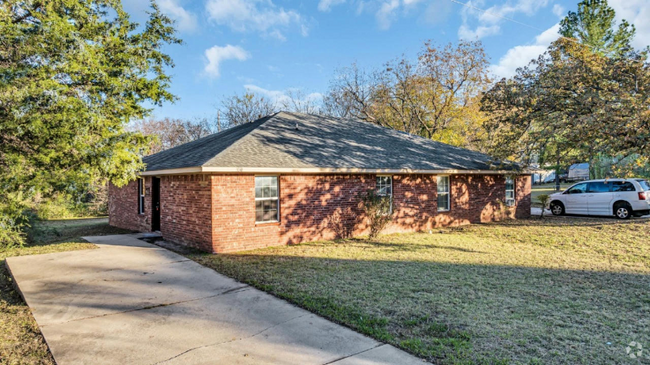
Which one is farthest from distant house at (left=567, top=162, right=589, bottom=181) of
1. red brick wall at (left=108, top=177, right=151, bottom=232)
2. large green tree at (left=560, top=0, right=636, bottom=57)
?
red brick wall at (left=108, top=177, right=151, bottom=232)

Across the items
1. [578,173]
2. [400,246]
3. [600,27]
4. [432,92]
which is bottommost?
[400,246]

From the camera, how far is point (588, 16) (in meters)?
28.6

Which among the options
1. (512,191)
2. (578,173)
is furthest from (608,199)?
(578,173)

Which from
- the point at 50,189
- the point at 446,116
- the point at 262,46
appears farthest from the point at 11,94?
the point at 446,116

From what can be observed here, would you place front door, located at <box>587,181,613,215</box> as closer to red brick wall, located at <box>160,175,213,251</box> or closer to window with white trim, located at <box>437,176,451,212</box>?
window with white trim, located at <box>437,176,451,212</box>

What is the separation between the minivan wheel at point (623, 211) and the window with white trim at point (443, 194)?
23.7 feet

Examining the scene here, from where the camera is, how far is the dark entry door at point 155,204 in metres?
12.5

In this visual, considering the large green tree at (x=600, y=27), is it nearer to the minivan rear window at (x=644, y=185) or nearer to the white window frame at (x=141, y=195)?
the minivan rear window at (x=644, y=185)

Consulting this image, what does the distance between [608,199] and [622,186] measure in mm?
740

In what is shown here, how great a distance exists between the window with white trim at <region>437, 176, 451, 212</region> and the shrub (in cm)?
316

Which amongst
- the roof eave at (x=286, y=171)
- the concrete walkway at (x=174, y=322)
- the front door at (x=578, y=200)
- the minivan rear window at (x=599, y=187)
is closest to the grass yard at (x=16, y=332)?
the concrete walkway at (x=174, y=322)

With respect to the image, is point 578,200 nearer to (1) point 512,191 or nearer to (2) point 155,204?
(1) point 512,191

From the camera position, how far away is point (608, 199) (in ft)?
49.5

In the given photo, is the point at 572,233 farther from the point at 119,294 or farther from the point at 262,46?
the point at 262,46
